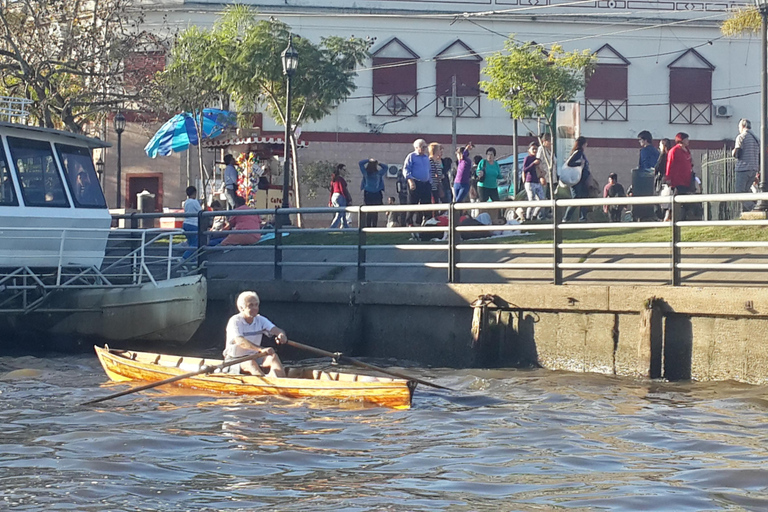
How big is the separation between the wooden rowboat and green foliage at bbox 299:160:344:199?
2759 cm

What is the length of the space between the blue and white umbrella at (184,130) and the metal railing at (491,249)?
15236mm

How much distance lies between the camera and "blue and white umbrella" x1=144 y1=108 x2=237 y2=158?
3588cm

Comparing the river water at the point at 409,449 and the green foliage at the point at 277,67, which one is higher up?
the green foliage at the point at 277,67

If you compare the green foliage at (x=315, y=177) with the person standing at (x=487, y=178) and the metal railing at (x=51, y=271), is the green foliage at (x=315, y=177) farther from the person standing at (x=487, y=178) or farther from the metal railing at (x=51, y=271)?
the metal railing at (x=51, y=271)

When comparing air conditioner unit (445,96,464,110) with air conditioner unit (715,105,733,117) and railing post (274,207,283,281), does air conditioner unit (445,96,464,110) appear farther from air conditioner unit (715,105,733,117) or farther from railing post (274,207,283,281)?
railing post (274,207,283,281)

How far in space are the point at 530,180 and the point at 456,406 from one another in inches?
397

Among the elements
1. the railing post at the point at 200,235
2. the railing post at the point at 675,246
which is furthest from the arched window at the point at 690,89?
the railing post at the point at 675,246

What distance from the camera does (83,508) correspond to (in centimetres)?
815

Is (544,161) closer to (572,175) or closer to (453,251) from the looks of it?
Answer: (572,175)

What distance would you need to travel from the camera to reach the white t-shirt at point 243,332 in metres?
13.6

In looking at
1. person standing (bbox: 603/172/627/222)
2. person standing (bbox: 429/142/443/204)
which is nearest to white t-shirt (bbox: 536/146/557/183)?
person standing (bbox: 603/172/627/222)

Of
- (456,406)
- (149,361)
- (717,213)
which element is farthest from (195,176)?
(456,406)

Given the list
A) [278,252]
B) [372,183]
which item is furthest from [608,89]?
[278,252]

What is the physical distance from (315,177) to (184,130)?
7337mm
